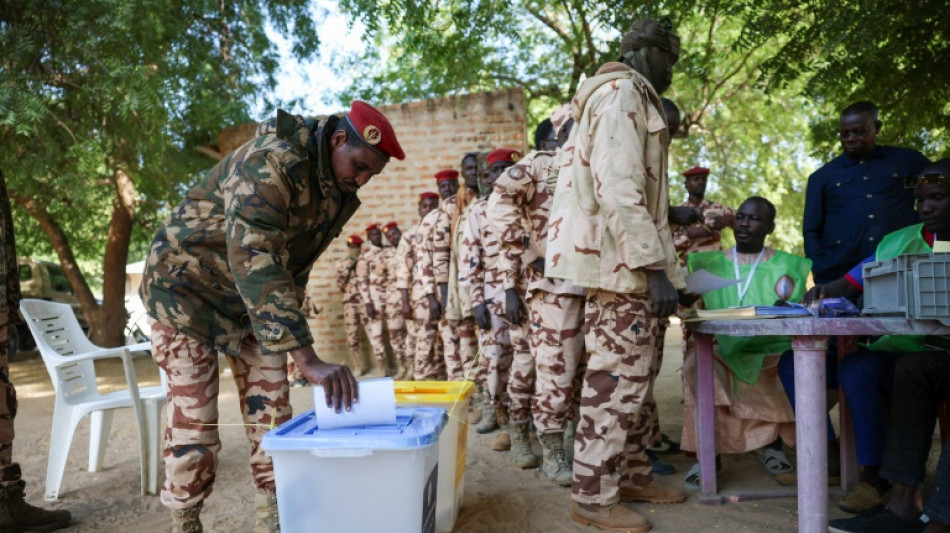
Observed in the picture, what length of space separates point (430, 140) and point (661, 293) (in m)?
6.54

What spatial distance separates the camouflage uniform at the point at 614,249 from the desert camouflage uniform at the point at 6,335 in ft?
8.53

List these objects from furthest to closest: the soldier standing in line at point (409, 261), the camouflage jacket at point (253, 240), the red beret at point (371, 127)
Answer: the soldier standing in line at point (409, 261) → the red beret at point (371, 127) → the camouflage jacket at point (253, 240)

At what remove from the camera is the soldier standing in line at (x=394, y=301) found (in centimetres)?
852

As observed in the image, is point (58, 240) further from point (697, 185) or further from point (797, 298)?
point (797, 298)

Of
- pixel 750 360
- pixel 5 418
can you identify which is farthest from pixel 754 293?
pixel 5 418

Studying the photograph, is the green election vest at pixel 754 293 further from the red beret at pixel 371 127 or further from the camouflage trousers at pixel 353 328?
the camouflage trousers at pixel 353 328

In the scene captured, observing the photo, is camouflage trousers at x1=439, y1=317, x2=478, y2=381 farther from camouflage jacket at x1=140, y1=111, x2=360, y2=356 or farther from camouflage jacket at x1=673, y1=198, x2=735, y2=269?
camouflage jacket at x1=140, y1=111, x2=360, y2=356

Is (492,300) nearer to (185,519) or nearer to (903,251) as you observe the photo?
(903,251)

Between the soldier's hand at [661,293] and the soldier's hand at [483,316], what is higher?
the soldier's hand at [661,293]

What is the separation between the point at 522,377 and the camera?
14.4 feet

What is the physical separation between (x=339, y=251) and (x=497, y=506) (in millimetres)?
6622

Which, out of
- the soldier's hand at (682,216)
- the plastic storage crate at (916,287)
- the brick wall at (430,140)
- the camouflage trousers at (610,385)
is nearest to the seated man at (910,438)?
the plastic storage crate at (916,287)

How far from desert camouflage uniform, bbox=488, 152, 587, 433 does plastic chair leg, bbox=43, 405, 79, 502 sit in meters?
2.59

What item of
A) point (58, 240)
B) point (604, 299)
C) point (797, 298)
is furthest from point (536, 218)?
point (58, 240)
